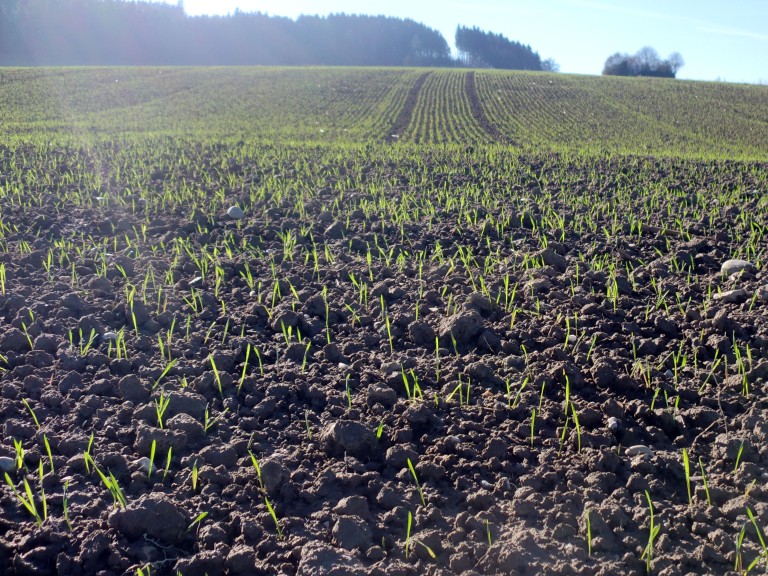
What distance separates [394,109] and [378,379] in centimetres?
1978

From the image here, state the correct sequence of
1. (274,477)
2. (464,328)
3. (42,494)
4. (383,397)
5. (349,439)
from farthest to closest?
(464,328), (383,397), (349,439), (274,477), (42,494)

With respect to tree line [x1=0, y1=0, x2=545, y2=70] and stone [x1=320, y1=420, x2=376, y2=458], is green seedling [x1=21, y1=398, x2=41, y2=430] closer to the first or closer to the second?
stone [x1=320, y1=420, x2=376, y2=458]

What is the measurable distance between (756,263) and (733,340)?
176 centimetres

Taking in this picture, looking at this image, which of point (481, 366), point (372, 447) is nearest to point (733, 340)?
point (481, 366)

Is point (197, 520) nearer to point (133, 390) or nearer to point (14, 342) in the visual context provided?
point (133, 390)

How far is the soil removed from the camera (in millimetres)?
2055

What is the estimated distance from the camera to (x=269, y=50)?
2564 inches

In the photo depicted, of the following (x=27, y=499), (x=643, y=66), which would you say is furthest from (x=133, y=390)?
(x=643, y=66)

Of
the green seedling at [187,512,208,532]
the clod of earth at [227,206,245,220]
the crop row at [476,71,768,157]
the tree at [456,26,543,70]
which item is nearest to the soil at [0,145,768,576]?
the green seedling at [187,512,208,532]

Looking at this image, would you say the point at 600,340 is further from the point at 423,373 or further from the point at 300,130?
the point at 300,130

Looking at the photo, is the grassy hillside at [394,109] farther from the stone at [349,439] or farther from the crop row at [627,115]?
the stone at [349,439]

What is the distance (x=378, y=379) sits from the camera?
10.0ft

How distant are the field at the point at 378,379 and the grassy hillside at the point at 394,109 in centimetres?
731

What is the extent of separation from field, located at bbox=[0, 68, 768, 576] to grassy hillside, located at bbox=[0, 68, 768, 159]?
731 centimetres
